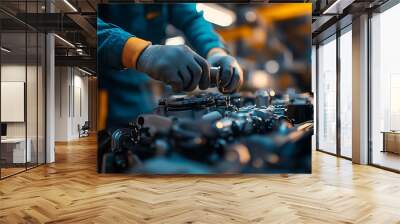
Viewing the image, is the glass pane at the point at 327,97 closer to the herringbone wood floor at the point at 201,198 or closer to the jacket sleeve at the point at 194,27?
the herringbone wood floor at the point at 201,198

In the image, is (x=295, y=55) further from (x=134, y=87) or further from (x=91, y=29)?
(x=91, y=29)

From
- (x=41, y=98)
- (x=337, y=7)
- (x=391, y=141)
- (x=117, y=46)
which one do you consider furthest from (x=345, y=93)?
(x=41, y=98)

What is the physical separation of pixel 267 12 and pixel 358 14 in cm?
238

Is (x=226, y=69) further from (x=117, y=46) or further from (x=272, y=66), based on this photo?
(x=117, y=46)

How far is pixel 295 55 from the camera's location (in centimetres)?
627

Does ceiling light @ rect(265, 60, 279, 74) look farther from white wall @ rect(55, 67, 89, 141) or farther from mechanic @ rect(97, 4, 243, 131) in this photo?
white wall @ rect(55, 67, 89, 141)

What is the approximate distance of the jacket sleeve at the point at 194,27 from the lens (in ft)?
20.5

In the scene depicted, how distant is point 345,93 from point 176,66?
4.82 metres

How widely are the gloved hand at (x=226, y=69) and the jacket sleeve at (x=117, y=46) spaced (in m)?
1.13

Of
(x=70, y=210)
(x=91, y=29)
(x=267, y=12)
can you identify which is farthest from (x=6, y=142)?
(x=267, y=12)

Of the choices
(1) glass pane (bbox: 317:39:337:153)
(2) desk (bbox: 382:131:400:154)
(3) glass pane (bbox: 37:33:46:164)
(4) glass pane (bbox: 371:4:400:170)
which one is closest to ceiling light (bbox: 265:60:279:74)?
(4) glass pane (bbox: 371:4:400:170)

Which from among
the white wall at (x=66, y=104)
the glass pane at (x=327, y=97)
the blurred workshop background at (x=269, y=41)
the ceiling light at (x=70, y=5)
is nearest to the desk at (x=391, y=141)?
the blurred workshop background at (x=269, y=41)

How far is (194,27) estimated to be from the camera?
6285 millimetres

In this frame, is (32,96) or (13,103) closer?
(13,103)
